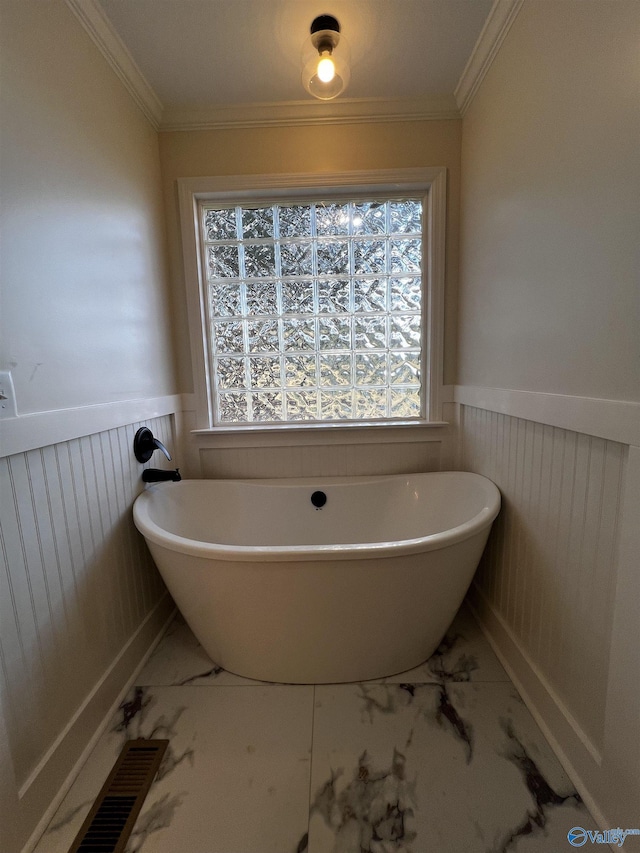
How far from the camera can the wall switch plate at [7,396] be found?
0.77m

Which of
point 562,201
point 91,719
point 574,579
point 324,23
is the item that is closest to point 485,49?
point 324,23

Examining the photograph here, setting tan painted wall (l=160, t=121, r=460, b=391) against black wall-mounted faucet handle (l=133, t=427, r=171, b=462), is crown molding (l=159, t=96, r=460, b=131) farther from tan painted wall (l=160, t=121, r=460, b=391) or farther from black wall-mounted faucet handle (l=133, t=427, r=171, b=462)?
black wall-mounted faucet handle (l=133, t=427, r=171, b=462)

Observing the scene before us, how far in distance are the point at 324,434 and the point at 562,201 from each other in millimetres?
1234

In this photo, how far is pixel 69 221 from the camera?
101cm

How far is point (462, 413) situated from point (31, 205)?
5.73 feet

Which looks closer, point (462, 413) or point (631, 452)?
point (631, 452)

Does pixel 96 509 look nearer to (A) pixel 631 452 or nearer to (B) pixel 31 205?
(B) pixel 31 205

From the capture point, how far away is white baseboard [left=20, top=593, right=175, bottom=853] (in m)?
0.82

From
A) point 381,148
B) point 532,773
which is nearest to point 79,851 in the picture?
point 532,773

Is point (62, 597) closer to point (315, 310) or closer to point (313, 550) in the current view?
point (313, 550)

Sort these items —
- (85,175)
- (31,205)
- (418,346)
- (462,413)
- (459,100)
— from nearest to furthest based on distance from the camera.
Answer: (31,205) → (85,175) → (459,100) → (462,413) → (418,346)

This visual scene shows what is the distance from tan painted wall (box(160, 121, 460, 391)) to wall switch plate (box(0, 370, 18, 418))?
52.4 inches

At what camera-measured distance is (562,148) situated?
90 cm

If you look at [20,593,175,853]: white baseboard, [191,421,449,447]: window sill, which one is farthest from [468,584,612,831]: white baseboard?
[20,593,175,853]: white baseboard
